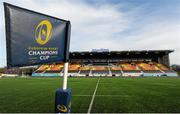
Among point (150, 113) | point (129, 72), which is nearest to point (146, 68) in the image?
point (129, 72)

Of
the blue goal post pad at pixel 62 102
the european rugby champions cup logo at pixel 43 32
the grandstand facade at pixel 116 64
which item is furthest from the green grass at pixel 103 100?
the grandstand facade at pixel 116 64

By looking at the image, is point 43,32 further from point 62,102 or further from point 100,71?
point 100,71

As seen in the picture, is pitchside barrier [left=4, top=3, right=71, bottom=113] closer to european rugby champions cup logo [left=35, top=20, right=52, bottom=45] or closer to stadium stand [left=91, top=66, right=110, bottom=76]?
european rugby champions cup logo [left=35, top=20, right=52, bottom=45]

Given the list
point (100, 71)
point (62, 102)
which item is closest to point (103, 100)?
point (62, 102)

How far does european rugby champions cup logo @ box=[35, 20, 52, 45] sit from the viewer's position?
2875 mm

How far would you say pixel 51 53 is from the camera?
3.10 metres

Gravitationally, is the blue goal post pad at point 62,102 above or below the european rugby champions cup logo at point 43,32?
below

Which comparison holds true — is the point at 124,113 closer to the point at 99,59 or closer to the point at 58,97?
the point at 58,97

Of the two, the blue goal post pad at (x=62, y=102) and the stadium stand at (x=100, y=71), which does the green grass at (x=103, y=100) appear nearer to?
the blue goal post pad at (x=62, y=102)

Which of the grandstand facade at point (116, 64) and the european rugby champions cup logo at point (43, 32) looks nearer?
the european rugby champions cup logo at point (43, 32)

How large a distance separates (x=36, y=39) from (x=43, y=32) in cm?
17

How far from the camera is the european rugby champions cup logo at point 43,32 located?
9.43 ft

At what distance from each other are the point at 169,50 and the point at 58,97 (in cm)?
7163

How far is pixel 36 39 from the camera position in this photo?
2875 mm
